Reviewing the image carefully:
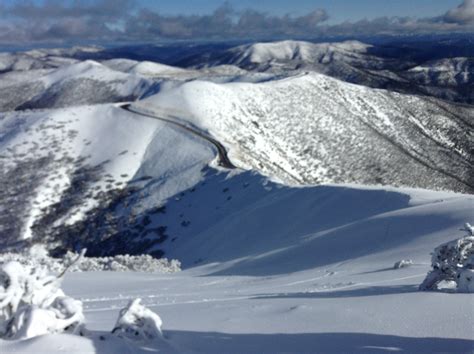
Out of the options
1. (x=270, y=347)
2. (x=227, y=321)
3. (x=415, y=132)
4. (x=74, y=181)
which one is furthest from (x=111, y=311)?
(x=415, y=132)

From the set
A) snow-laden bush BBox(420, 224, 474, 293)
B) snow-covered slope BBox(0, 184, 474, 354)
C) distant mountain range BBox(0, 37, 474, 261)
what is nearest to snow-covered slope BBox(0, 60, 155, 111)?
distant mountain range BBox(0, 37, 474, 261)

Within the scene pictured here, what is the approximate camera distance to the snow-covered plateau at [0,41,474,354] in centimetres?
673

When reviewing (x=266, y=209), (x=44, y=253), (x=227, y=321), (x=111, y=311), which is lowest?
(x=44, y=253)

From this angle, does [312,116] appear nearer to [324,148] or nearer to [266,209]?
[324,148]

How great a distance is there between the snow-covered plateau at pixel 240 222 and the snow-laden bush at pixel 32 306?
2 cm

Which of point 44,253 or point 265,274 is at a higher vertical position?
point 265,274

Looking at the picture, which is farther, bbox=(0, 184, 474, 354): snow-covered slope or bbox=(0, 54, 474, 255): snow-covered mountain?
bbox=(0, 54, 474, 255): snow-covered mountain

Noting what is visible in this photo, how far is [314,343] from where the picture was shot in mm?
6762

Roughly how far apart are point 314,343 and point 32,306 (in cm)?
326

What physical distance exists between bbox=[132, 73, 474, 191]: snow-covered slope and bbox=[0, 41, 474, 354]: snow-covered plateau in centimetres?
28

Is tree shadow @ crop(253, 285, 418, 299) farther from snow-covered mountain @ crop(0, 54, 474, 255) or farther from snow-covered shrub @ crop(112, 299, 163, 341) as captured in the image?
snow-covered mountain @ crop(0, 54, 474, 255)

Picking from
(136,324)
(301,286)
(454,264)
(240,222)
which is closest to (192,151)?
(240,222)

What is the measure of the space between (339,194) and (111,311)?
17154 mm

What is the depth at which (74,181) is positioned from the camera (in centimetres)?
4306
